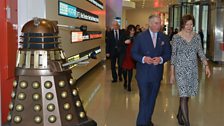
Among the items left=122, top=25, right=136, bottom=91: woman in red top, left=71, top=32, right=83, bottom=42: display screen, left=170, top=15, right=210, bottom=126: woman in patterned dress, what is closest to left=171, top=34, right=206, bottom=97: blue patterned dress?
left=170, top=15, right=210, bottom=126: woman in patterned dress

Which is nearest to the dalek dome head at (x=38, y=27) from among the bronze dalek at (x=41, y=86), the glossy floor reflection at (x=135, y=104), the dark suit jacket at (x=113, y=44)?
the bronze dalek at (x=41, y=86)

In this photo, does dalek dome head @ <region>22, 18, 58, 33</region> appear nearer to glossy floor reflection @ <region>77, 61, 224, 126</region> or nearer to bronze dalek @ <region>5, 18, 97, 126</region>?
bronze dalek @ <region>5, 18, 97, 126</region>

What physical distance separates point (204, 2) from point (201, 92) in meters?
12.0

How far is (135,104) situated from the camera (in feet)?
20.4

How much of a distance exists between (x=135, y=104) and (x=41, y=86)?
4.56 m

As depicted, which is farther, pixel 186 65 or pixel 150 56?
pixel 186 65

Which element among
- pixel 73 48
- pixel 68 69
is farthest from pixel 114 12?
pixel 68 69

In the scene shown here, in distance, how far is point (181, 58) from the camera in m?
4.44

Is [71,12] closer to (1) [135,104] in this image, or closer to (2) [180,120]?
(1) [135,104]

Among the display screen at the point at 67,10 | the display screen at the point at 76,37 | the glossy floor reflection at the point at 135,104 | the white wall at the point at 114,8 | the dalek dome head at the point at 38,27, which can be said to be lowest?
the glossy floor reflection at the point at 135,104

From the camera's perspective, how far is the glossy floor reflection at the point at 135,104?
16.6 feet

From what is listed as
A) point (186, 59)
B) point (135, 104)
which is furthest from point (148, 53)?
point (135, 104)

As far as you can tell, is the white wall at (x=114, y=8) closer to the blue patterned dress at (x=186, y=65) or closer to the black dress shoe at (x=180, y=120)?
the black dress shoe at (x=180, y=120)

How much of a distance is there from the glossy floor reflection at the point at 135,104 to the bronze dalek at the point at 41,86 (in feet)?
10.2
